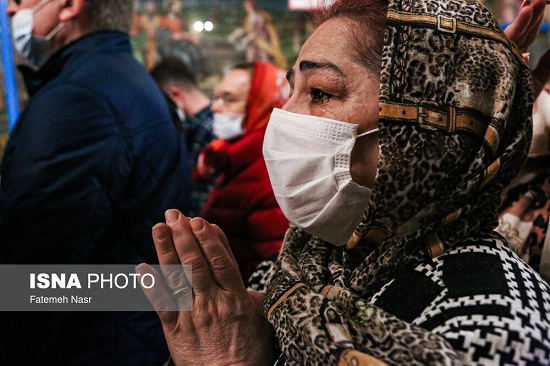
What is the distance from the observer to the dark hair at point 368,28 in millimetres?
1257

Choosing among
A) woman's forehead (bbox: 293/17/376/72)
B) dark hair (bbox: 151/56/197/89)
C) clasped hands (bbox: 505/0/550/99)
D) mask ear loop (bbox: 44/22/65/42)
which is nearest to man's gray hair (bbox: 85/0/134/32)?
mask ear loop (bbox: 44/22/65/42)

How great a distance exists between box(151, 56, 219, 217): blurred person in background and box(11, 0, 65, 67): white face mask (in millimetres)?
1740

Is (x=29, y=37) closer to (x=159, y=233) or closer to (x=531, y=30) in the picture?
(x=159, y=233)

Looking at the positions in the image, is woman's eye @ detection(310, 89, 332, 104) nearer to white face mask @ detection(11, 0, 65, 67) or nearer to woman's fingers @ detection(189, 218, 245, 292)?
woman's fingers @ detection(189, 218, 245, 292)

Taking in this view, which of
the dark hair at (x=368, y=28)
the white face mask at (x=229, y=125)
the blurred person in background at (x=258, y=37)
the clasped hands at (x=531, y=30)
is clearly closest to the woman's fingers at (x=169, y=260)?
the dark hair at (x=368, y=28)

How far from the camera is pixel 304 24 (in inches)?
204

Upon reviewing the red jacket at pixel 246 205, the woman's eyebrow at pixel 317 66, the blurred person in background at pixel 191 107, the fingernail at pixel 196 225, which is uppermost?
the woman's eyebrow at pixel 317 66

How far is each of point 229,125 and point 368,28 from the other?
91.5 inches

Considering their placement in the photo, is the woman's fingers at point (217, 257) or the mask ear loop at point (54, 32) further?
the mask ear loop at point (54, 32)

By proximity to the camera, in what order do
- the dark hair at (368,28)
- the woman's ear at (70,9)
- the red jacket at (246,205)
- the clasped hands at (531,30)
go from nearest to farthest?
the dark hair at (368,28) → the clasped hands at (531,30) → the woman's ear at (70,9) → the red jacket at (246,205)

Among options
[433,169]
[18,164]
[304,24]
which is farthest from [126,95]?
[304,24]

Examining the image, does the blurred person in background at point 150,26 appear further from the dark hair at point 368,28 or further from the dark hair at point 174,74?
the dark hair at point 368,28

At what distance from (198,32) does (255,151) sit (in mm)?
2768

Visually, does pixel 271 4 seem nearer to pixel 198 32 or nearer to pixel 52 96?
pixel 198 32
